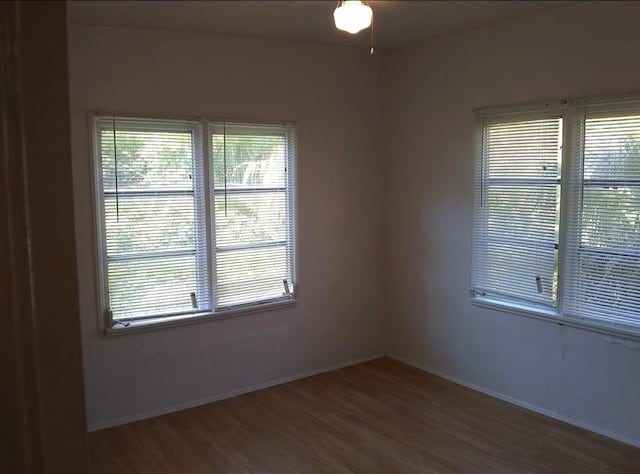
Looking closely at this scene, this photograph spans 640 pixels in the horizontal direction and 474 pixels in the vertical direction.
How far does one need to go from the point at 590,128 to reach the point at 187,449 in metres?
3.27

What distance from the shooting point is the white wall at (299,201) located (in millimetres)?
3777

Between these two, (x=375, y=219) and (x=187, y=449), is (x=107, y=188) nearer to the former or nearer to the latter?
(x=187, y=449)

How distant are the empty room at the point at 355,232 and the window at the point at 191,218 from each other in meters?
0.02

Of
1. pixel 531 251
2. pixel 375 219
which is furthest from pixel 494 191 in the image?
pixel 375 219

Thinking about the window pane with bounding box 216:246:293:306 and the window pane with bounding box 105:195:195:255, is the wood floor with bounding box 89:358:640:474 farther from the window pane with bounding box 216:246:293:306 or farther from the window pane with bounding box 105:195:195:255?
the window pane with bounding box 105:195:195:255

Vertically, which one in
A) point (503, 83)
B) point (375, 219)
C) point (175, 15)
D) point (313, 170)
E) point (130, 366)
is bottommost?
point (130, 366)

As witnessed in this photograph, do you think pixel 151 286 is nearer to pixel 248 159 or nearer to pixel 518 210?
pixel 248 159

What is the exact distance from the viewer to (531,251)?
13.2ft

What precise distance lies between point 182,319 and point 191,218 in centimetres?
74

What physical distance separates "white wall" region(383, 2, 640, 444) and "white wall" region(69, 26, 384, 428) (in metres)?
0.32

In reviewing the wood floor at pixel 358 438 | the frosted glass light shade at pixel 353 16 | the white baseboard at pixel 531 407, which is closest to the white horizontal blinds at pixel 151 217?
the wood floor at pixel 358 438

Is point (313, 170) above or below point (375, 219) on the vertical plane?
above

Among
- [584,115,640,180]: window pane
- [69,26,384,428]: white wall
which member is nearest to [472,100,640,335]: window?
[584,115,640,180]: window pane

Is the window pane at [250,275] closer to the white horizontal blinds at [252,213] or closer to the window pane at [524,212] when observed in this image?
the white horizontal blinds at [252,213]
